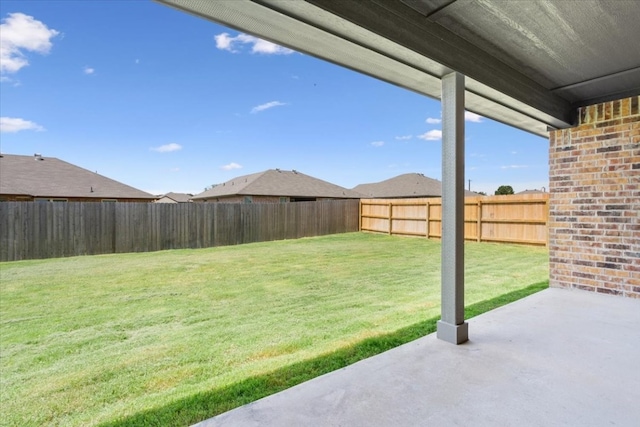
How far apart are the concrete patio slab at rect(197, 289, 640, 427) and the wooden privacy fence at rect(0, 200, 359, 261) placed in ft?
33.3

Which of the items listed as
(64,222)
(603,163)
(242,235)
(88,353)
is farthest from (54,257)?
(603,163)

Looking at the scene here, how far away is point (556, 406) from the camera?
1.76m

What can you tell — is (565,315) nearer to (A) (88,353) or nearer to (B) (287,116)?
(A) (88,353)

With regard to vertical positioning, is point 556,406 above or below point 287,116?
below

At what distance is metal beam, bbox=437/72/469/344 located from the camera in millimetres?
2557

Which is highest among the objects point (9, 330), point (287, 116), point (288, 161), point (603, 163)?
point (287, 116)

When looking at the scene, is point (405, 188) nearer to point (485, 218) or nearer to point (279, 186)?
point (279, 186)

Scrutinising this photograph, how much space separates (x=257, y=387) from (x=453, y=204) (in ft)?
6.43

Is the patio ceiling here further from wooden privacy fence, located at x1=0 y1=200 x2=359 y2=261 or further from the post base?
wooden privacy fence, located at x1=0 y1=200 x2=359 y2=261

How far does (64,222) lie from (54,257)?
1.01 m

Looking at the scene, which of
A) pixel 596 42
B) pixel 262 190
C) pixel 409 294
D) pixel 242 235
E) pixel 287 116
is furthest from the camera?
pixel 287 116

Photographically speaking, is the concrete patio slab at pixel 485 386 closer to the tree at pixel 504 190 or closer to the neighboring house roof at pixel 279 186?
the neighboring house roof at pixel 279 186

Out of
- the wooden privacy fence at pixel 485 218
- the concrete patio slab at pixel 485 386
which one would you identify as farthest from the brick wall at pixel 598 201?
the wooden privacy fence at pixel 485 218

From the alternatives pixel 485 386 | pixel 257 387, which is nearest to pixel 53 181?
pixel 257 387
